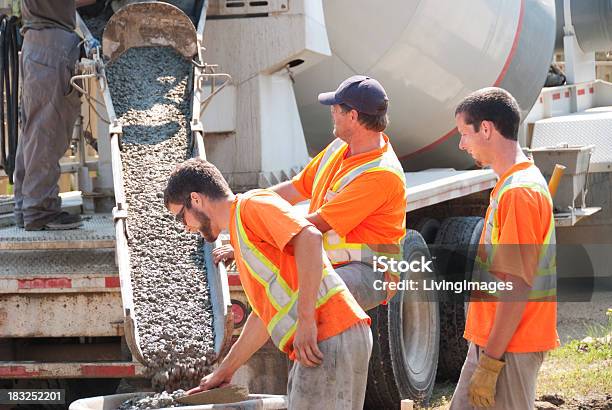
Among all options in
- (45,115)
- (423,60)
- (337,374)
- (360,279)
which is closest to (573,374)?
(423,60)

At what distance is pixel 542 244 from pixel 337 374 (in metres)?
0.75

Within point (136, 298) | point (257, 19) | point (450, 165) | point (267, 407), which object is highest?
point (257, 19)

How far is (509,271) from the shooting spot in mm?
3529

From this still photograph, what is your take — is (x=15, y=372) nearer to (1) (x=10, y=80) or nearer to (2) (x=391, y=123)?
(1) (x=10, y=80)

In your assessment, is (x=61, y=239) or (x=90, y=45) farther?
(x=90, y=45)

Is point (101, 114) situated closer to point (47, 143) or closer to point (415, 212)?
point (47, 143)

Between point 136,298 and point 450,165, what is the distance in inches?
167

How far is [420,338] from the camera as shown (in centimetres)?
670

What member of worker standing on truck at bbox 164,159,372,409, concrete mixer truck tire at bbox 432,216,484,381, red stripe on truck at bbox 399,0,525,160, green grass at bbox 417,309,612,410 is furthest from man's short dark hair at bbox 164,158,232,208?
red stripe on truck at bbox 399,0,525,160

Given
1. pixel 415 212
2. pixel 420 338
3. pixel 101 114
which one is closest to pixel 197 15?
pixel 101 114

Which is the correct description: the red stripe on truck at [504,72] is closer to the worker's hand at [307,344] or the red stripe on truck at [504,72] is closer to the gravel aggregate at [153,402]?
the gravel aggregate at [153,402]

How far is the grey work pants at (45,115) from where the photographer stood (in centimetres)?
591

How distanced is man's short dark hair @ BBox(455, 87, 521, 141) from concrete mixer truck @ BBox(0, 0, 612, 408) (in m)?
1.47

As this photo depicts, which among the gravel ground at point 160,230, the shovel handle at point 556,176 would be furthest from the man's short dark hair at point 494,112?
A: the shovel handle at point 556,176
